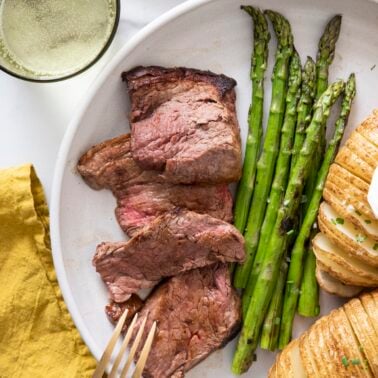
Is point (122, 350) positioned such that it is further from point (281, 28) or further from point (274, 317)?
point (281, 28)

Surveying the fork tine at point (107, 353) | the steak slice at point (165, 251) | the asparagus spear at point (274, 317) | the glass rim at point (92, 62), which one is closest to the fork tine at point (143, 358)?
the fork tine at point (107, 353)

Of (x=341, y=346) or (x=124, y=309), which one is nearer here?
(x=341, y=346)

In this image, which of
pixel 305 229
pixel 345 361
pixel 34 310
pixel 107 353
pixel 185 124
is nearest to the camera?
pixel 345 361

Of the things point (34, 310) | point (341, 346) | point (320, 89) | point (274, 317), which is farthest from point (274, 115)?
point (34, 310)

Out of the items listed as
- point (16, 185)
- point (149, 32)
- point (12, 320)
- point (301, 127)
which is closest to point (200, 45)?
point (149, 32)

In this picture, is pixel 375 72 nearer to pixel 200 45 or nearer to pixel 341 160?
pixel 341 160

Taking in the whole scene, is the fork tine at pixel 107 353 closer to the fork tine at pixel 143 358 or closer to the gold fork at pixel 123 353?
the gold fork at pixel 123 353
